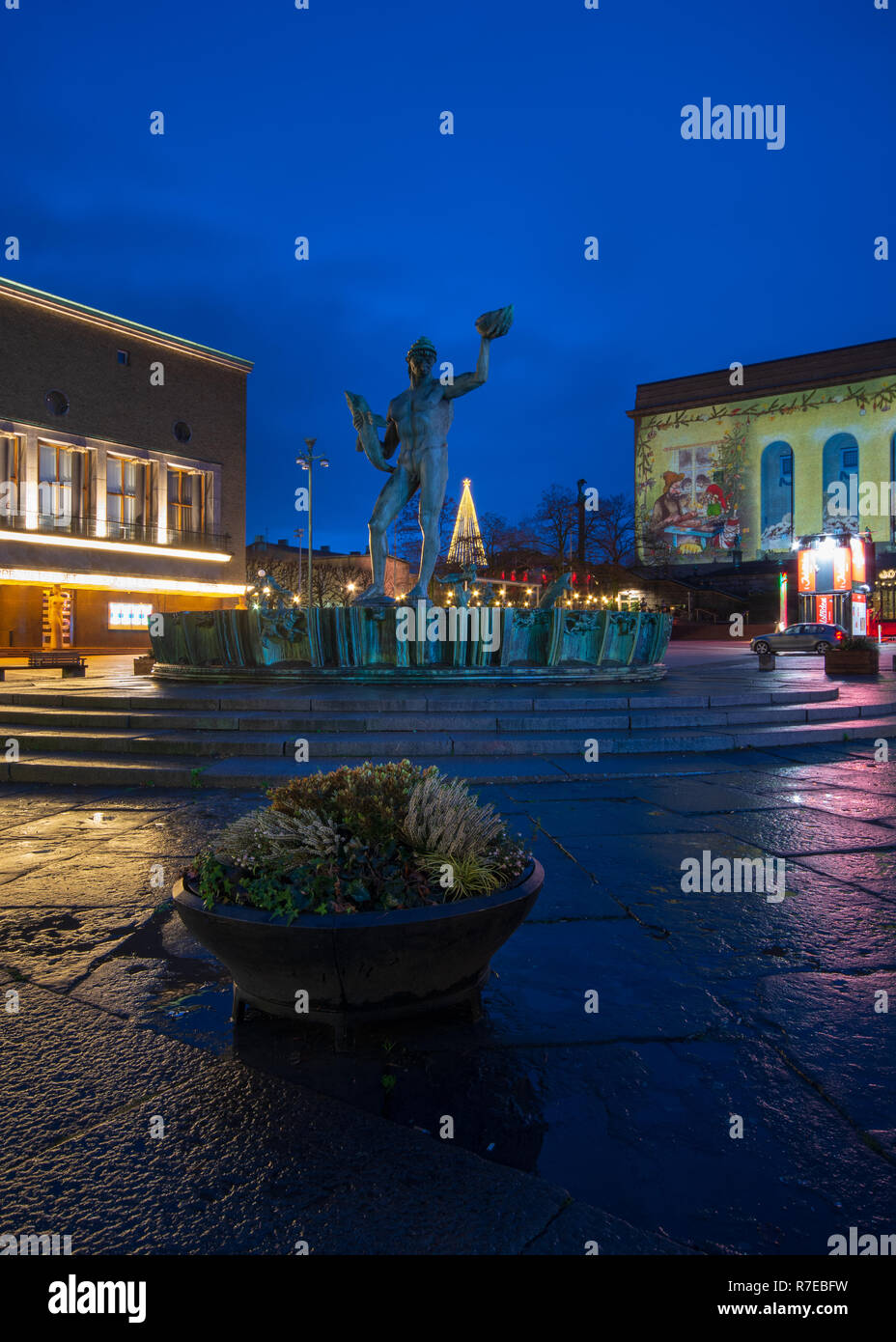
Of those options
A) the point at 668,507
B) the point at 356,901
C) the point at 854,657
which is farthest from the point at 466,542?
the point at 668,507

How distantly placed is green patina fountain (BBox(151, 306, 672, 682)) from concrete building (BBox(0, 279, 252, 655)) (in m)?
24.2

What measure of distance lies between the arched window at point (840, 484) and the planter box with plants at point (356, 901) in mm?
56067

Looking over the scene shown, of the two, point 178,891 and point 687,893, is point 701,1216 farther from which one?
point 687,893

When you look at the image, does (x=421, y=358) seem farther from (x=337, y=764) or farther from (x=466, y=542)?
(x=466, y=542)

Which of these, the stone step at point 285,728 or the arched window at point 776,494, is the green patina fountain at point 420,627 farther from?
the arched window at point 776,494

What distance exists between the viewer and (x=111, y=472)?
126 feet

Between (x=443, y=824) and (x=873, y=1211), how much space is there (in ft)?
5.17

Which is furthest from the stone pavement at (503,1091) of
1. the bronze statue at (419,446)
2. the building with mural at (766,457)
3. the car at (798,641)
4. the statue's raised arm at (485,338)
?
the building with mural at (766,457)

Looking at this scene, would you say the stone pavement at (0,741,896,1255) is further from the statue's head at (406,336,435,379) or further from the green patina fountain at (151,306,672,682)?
the statue's head at (406,336,435,379)

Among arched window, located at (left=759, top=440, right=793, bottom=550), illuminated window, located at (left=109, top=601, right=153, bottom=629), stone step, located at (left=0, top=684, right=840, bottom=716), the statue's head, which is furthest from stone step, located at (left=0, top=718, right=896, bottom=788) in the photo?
arched window, located at (left=759, top=440, right=793, bottom=550)

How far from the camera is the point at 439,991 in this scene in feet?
9.26

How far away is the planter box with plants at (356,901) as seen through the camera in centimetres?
256

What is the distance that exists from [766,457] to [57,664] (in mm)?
52900
